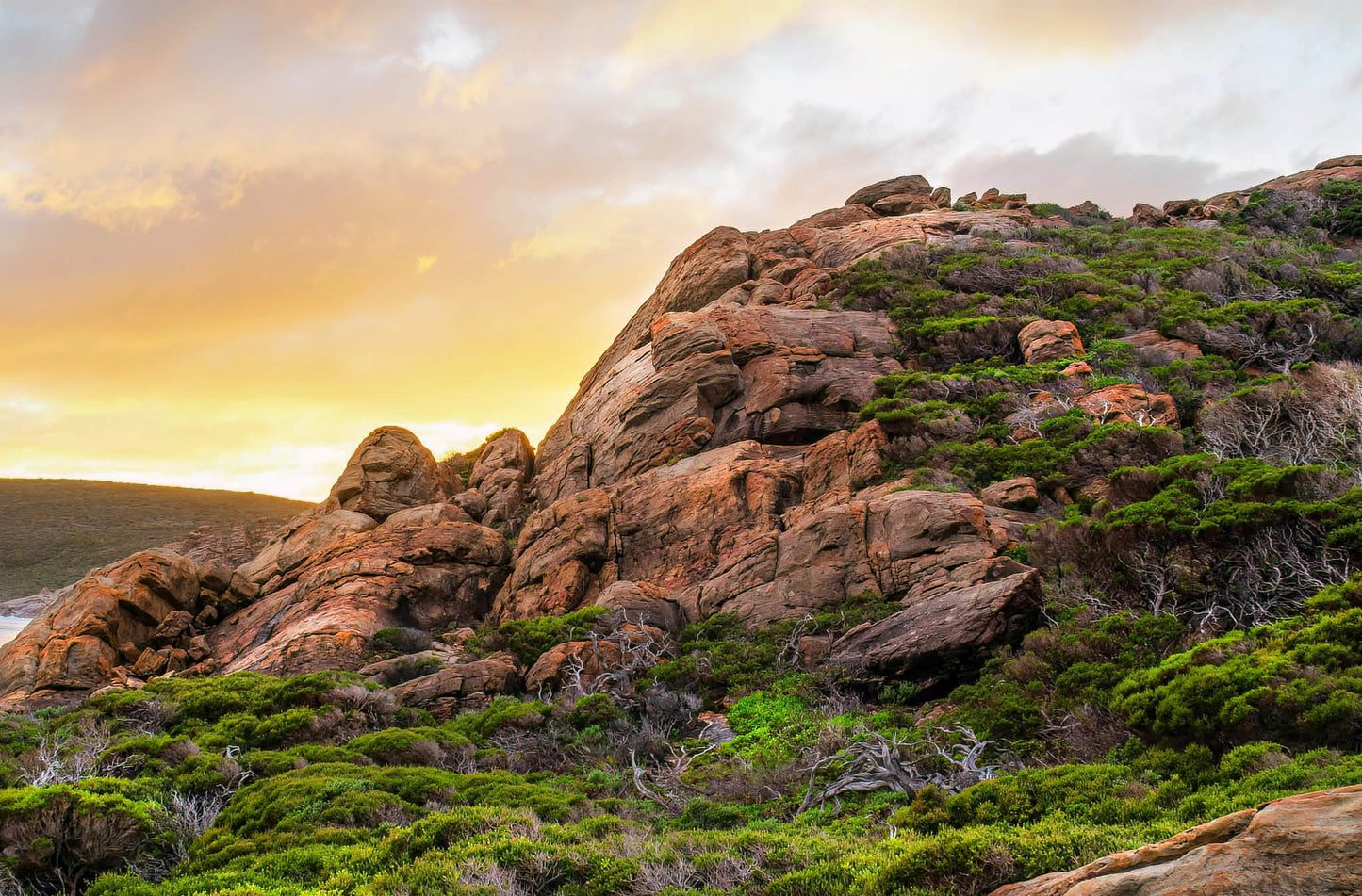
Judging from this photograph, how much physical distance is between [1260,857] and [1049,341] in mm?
27994

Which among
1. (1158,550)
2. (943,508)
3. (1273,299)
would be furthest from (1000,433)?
(1273,299)

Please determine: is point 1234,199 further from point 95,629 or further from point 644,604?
point 95,629

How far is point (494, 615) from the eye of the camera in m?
27.4

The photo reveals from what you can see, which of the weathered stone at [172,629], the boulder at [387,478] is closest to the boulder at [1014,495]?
the boulder at [387,478]

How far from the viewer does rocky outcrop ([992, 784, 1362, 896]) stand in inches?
162

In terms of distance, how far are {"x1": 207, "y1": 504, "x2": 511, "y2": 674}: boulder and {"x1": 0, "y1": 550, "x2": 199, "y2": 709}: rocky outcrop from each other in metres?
2.30

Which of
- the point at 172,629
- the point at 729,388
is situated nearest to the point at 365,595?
the point at 172,629

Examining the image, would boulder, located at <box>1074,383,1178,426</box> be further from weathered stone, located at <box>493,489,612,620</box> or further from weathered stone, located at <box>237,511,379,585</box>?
weathered stone, located at <box>237,511,379,585</box>

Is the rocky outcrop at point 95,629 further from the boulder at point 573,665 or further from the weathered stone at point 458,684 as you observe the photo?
the boulder at point 573,665

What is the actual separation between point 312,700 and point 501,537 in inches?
563

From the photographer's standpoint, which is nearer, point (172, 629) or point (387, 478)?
point (172, 629)

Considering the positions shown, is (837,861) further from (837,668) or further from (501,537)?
(501,537)

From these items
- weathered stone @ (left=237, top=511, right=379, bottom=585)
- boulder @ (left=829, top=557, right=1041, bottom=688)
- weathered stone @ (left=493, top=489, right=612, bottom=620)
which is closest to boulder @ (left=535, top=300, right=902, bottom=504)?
weathered stone @ (left=493, top=489, right=612, bottom=620)

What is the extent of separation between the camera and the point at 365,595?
1043 inches
